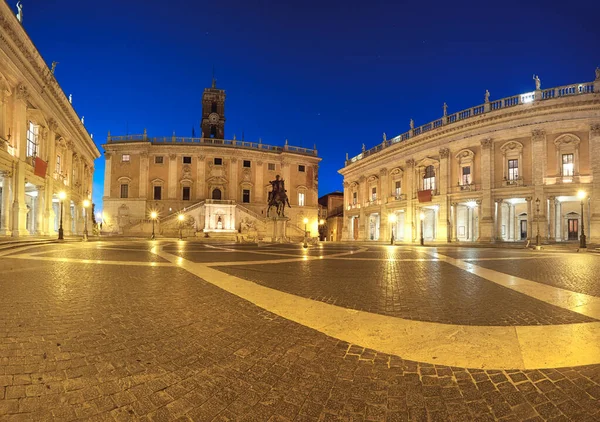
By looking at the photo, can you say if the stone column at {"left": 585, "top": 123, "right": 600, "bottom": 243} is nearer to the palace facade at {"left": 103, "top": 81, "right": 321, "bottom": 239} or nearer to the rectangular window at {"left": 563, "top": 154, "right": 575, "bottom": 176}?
the rectangular window at {"left": 563, "top": 154, "right": 575, "bottom": 176}

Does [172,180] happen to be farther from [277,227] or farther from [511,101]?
[511,101]

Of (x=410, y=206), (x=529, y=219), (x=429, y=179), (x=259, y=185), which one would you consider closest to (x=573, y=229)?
(x=529, y=219)

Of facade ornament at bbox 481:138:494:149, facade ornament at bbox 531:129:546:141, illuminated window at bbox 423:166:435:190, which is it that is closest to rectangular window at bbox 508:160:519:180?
facade ornament at bbox 481:138:494:149

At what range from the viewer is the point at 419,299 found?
5.42 meters

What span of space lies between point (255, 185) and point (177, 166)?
13426 millimetres

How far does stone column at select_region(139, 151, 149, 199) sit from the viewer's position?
5222cm

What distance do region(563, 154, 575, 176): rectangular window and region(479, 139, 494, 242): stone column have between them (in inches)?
228

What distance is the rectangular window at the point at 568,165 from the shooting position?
2902 cm

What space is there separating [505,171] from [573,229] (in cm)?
982

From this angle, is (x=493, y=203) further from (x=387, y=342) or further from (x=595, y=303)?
(x=387, y=342)

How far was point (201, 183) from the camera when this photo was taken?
Answer: 53781mm

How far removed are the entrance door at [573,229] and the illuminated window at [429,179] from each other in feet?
46.0

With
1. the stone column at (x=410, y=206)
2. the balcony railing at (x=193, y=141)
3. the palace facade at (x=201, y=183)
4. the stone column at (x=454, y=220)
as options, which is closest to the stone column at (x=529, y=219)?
the stone column at (x=454, y=220)

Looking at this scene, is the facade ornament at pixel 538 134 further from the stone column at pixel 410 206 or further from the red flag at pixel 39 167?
the red flag at pixel 39 167
